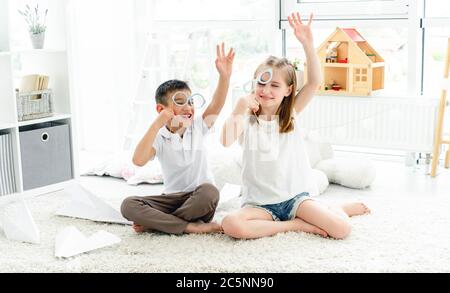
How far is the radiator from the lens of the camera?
150 inches

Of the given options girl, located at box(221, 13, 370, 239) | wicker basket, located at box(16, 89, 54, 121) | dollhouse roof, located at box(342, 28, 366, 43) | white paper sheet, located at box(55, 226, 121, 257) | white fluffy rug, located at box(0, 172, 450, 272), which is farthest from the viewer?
dollhouse roof, located at box(342, 28, 366, 43)

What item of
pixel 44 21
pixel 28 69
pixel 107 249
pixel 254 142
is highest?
pixel 44 21

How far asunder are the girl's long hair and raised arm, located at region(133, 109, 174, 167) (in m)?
0.38

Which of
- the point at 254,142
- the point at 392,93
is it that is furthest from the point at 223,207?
the point at 392,93

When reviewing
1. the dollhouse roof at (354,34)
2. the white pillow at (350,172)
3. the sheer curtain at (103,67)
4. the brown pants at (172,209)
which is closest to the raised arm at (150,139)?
the brown pants at (172,209)

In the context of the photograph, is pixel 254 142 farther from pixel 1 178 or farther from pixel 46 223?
pixel 1 178

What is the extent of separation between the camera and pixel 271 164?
101 inches

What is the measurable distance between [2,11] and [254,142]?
4.83 ft

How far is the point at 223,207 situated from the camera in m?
3.00

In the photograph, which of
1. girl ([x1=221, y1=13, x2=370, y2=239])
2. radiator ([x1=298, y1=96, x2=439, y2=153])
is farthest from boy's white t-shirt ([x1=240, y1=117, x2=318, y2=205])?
Answer: radiator ([x1=298, y1=96, x2=439, y2=153])

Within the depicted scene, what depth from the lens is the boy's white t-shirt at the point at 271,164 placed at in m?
2.56

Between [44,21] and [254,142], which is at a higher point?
[44,21]

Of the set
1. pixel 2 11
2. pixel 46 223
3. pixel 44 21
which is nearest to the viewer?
pixel 46 223

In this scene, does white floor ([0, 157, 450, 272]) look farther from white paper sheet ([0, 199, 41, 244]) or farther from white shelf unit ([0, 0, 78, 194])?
white shelf unit ([0, 0, 78, 194])
